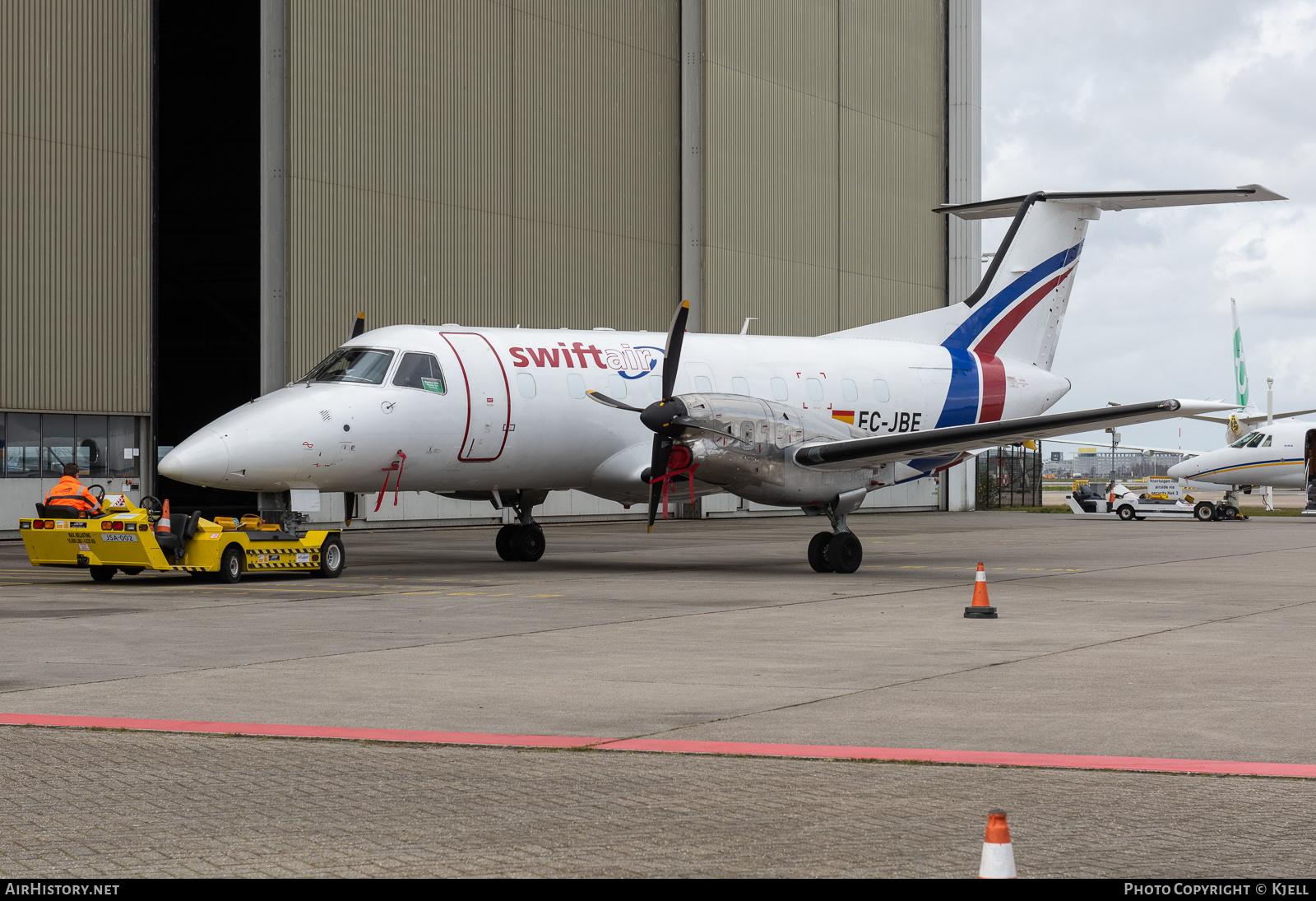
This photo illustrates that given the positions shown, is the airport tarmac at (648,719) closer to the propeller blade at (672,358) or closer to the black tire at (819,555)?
the black tire at (819,555)

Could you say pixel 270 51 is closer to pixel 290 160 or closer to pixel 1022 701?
pixel 290 160

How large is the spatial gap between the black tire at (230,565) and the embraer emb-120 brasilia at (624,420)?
82 cm

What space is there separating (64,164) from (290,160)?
4.59 metres

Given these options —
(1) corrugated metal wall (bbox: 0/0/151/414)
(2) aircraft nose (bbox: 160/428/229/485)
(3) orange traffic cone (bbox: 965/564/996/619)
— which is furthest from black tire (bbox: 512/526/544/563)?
(1) corrugated metal wall (bbox: 0/0/151/414)

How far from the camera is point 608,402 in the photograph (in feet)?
66.8

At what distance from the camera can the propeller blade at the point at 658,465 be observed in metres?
19.5

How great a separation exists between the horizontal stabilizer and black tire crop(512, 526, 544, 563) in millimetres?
10070

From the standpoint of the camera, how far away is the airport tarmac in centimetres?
566

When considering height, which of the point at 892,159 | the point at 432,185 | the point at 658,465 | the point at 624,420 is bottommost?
the point at 658,465

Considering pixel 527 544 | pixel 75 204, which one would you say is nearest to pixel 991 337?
pixel 527 544

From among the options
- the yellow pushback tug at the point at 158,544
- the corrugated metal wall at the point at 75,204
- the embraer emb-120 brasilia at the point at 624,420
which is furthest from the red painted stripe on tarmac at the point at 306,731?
the corrugated metal wall at the point at 75,204

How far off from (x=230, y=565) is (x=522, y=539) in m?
5.81

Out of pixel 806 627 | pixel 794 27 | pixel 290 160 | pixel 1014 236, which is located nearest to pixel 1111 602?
pixel 806 627

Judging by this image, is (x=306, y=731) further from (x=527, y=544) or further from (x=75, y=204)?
(x=75, y=204)
